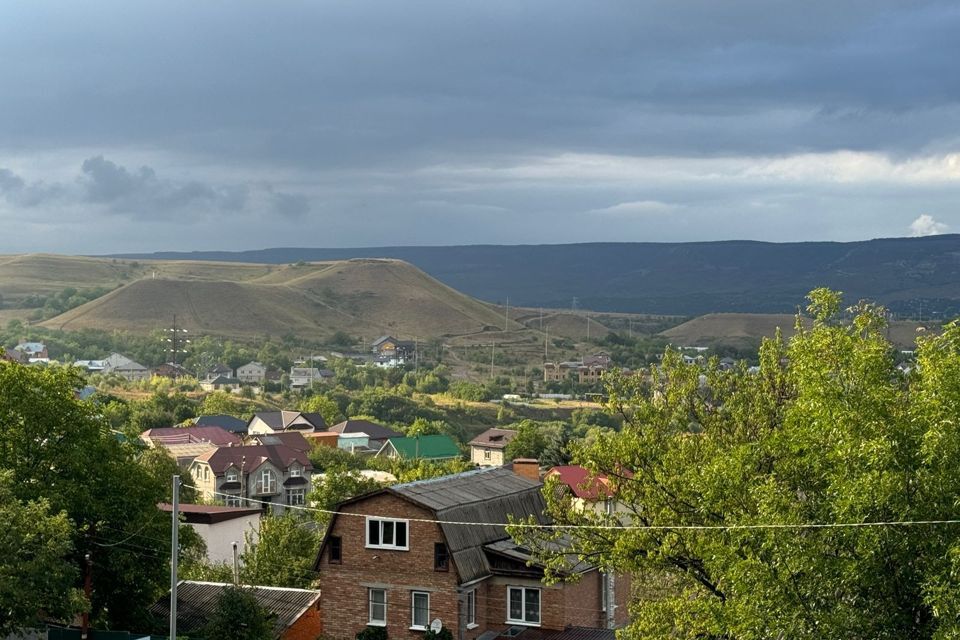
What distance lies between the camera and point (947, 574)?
27328 millimetres

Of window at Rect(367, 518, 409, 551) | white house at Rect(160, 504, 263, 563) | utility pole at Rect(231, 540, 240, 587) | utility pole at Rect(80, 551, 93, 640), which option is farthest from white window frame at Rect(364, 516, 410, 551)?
white house at Rect(160, 504, 263, 563)

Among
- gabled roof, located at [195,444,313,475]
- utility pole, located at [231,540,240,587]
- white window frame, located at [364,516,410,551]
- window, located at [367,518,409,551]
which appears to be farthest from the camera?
gabled roof, located at [195,444,313,475]

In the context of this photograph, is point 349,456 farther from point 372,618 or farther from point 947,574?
point 947,574

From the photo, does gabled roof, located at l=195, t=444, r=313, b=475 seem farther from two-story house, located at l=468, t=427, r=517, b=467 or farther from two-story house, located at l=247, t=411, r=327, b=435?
two-story house, located at l=247, t=411, r=327, b=435

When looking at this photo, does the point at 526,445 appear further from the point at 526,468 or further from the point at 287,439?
the point at 526,468

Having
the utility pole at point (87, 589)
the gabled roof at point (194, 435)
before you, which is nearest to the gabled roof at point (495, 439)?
the gabled roof at point (194, 435)

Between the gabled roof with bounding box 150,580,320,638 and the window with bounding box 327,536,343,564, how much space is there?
9.87 ft

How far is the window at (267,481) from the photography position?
12175 cm

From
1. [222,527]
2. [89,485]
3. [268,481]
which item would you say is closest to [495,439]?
[268,481]

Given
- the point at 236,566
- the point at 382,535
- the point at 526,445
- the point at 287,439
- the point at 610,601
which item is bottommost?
the point at 287,439

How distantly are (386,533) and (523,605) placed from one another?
19.1 ft

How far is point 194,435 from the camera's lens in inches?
5719

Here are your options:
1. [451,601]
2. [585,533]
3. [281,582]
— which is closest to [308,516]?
[281,582]

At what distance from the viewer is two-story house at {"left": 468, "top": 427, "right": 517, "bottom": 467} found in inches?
6065
